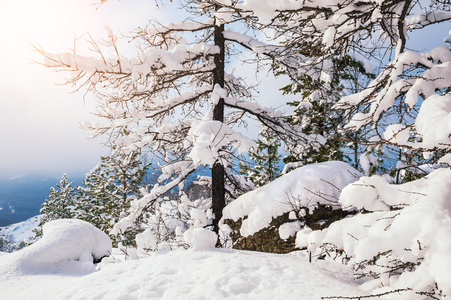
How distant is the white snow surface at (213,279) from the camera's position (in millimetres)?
2676

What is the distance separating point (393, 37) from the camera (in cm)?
338

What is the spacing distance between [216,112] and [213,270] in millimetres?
4625

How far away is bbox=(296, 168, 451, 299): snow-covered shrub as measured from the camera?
1.57 meters

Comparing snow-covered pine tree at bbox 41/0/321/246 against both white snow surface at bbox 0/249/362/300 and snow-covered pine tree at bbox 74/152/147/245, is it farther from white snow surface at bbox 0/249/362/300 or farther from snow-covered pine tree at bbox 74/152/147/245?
snow-covered pine tree at bbox 74/152/147/245

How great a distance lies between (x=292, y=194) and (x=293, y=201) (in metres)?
0.16

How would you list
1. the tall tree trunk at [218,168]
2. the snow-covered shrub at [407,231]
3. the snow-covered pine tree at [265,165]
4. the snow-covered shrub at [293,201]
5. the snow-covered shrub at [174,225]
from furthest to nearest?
the snow-covered pine tree at [265,165] < the tall tree trunk at [218,168] < the snow-covered shrub at [293,201] < the snow-covered shrub at [174,225] < the snow-covered shrub at [407,231]

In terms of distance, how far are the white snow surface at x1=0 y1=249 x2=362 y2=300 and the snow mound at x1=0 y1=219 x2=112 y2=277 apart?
3.38 m

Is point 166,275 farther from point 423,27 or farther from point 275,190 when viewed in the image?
point 423,27

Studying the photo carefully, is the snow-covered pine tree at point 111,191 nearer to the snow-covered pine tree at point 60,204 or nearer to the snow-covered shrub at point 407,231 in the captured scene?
the snow-covered pine tree at point 60,204

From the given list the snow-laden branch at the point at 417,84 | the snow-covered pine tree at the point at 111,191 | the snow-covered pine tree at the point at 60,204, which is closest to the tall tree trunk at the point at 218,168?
the snow-laden branch at the point at 417,84

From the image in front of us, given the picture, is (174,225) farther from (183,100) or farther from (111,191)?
(111,191)

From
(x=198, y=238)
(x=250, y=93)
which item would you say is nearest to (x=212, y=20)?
(x=250, y=93)

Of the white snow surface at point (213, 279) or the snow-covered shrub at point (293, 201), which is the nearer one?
the white snow surface at point (213, 279)

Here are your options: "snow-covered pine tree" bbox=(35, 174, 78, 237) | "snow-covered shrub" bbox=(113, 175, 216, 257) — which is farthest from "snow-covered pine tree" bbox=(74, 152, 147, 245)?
"snow-covered shrub" bbox=(113, 175, 216, 257)
